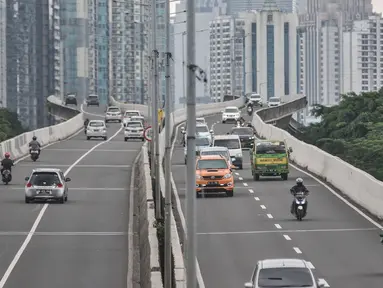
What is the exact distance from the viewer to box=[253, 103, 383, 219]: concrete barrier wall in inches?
1613

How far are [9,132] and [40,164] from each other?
55.8 meters

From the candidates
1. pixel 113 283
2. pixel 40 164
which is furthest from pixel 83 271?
pixel 40 164

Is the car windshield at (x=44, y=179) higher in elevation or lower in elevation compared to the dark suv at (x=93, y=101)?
lower

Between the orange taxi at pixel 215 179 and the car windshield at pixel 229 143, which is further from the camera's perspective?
the car windshield at pixel 229 143

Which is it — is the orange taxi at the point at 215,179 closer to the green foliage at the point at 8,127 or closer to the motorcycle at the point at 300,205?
the motorcycle at the point at 300,205

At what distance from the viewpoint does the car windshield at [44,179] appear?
45.9 m

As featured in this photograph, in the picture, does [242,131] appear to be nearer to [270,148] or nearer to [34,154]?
[34,154]

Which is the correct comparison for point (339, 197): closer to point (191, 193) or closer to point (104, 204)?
point (104, 204)

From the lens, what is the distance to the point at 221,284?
26797 millimetres

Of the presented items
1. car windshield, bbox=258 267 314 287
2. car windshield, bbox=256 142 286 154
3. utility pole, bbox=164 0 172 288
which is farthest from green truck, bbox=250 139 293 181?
car windshield, bbox=258 267 314 287

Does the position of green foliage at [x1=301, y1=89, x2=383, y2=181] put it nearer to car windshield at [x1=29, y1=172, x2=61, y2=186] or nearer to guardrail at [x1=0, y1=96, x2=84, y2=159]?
guardrail at [x1=0, y1=96, x2=84, y2=159]

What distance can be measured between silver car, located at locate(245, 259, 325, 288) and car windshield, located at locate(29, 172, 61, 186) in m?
24.5

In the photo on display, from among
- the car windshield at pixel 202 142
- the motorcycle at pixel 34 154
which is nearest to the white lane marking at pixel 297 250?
the motorcycle at pixel 34 154

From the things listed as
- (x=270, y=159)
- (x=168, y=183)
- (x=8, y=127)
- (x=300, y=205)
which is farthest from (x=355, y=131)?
(x=168, y=183)
